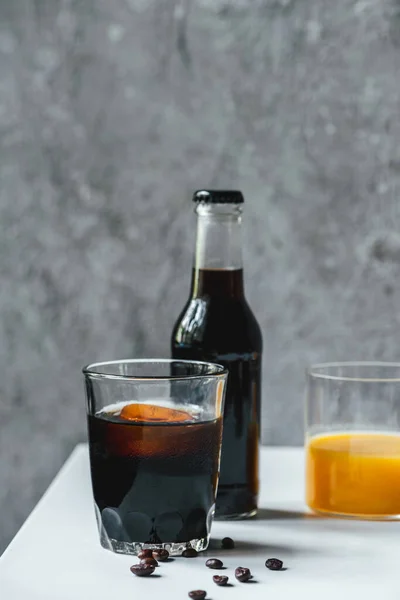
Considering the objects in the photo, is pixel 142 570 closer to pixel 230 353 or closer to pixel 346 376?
pixel 230 353

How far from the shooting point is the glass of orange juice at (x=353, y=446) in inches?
39.6

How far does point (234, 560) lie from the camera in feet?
2.83

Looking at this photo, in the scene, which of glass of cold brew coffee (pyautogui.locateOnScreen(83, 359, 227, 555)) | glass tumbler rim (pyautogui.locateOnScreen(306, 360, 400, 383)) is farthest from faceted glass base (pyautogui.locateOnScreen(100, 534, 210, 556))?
glass tumbler rim (pyautogui.locateOnScreen(306, 360, 400, 383))

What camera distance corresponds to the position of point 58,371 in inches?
55.7

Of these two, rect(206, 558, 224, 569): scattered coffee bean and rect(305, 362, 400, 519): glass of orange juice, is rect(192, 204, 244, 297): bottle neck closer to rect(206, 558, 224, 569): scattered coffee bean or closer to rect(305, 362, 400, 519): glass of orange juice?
rect(305, 362, 400, 519): glass of orange juice

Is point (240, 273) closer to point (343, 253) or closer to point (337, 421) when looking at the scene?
point (337, 421)

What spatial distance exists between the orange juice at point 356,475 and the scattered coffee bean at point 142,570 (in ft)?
0.91

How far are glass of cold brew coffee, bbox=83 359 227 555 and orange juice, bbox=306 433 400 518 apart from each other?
0.56 ft

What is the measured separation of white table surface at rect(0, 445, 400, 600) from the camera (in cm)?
77

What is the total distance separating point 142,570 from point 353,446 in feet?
0.99

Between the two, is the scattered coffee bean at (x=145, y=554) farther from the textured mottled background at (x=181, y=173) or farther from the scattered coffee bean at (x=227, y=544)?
the textured mottled background at (x=181, y=173)

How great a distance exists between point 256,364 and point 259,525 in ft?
0.53

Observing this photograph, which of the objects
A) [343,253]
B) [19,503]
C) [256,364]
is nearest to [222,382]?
[256,364]

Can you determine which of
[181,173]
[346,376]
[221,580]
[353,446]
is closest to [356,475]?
[353,446]
